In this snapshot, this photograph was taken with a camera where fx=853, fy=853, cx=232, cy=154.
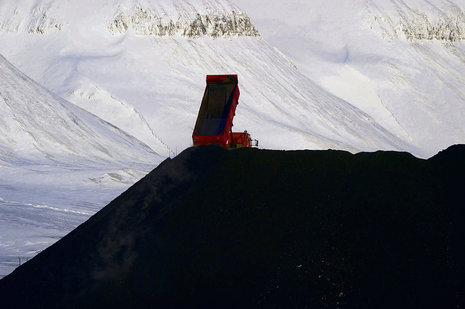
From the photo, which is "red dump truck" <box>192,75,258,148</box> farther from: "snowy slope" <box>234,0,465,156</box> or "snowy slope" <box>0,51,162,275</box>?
"snowy slope" <box>234,0,465,156</box>

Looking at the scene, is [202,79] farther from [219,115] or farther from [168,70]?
[219,115]

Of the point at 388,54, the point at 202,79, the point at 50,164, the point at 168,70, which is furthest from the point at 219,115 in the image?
the point at 388,54

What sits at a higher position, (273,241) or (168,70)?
(273,241)

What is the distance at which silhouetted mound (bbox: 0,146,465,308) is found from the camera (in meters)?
13.8

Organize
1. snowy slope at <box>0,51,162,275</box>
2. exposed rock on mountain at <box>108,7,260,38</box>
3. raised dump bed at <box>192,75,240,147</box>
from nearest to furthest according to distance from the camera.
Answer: raised dump bed at <box>192,75,240,147</box> < snowy slope at <box>0,51,162,275</box> < exposed rock on mountain at <box>108,7,260,38</box>

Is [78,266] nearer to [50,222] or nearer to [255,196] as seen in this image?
[255,196]

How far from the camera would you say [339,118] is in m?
76.6

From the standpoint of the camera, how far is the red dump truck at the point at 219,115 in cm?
2283

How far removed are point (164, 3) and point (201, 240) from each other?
6391 cm

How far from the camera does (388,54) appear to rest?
91.6m

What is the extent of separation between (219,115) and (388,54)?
70529 mm

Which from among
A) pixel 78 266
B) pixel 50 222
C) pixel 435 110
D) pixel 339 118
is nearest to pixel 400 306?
pixel 78 266

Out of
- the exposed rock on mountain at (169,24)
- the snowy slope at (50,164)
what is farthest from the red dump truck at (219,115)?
the exposed rock on mountain at (169,24)

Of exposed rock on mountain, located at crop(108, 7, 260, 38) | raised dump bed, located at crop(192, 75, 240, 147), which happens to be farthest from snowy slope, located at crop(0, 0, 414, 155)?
raised dump bed, located at crop(192, 75, 240, 147)
